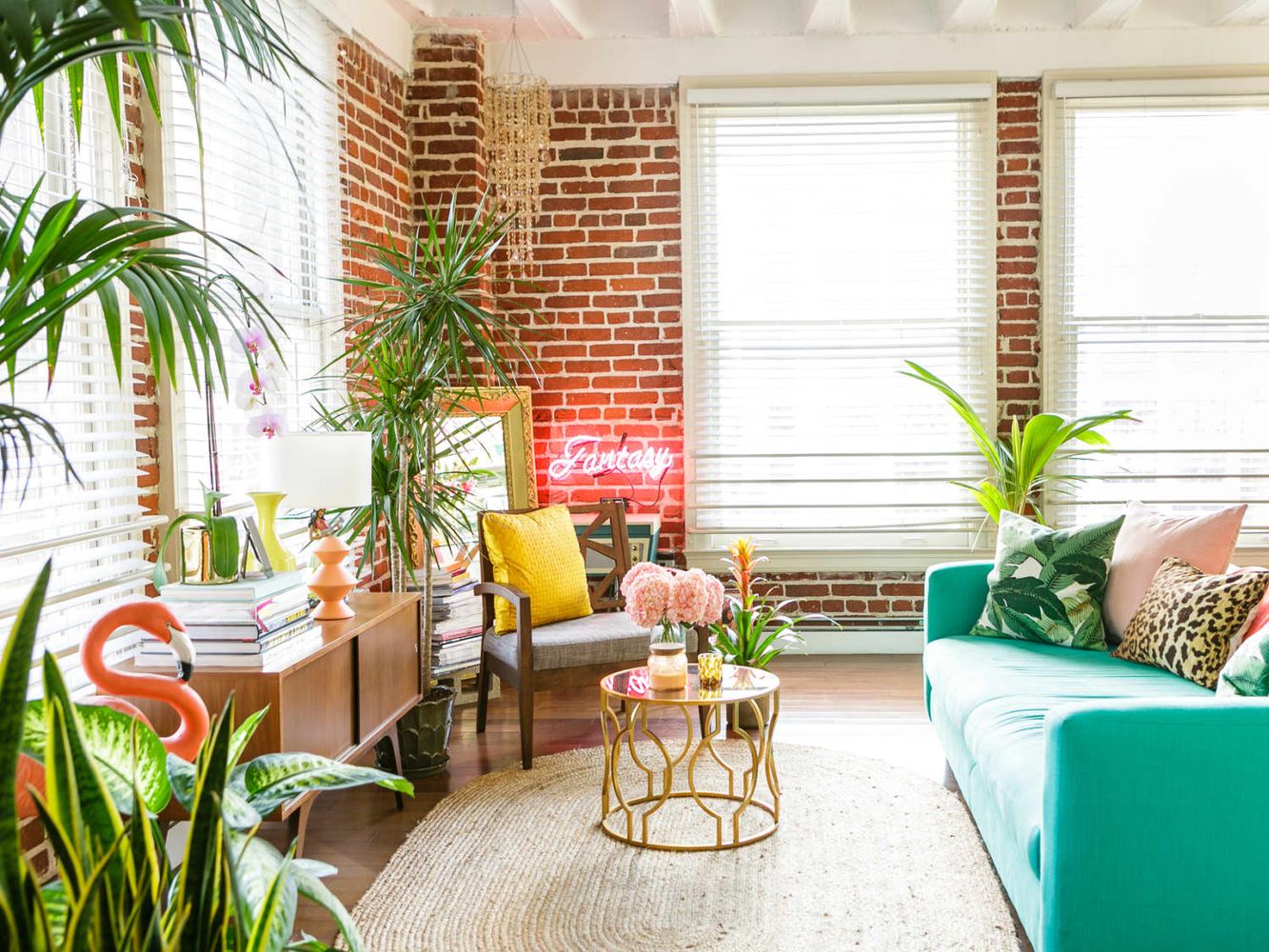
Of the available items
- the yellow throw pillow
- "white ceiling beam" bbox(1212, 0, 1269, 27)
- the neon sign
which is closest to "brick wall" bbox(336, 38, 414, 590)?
the yellow throw pillow

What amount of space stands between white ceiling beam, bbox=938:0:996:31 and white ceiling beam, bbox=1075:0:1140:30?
389 millimetres

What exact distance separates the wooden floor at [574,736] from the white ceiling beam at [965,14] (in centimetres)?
291

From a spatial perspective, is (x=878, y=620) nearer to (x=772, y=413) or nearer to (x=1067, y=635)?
(x=772, y=413)

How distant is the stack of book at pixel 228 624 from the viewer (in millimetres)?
2662

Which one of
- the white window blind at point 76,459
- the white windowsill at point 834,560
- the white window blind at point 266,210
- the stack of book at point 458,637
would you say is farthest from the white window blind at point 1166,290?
the white window blind at point 76,459

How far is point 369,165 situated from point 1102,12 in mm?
3263

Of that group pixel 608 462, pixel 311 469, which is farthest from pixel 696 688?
pixel 608 462

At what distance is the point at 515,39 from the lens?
536cm

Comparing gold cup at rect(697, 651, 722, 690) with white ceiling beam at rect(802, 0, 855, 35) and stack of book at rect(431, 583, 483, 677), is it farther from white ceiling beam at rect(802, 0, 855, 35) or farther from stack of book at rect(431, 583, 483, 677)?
white ceiling beam at rect(802, 0, 855, 35)

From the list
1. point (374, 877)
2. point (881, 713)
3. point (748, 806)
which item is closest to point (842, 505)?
point (881, 713)

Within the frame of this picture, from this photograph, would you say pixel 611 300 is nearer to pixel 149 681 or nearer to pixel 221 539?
pixel 221 539

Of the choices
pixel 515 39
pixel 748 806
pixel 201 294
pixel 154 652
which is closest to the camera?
pixel 201 294

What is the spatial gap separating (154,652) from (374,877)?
837mm

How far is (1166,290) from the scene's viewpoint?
5.29 metres
